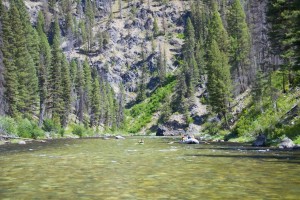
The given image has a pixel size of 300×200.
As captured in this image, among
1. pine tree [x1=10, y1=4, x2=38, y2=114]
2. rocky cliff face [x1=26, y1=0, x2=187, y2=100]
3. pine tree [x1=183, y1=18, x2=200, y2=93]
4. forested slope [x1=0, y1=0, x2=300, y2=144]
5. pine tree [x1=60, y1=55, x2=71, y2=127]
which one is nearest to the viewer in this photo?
forested slope [x1=0, y1=0, x2=300, y2=144]

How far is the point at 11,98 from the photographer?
64250mm

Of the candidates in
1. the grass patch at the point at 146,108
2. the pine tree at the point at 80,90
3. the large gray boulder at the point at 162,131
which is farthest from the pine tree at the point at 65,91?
the grass patch at the point at 146,108

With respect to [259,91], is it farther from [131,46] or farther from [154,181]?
[131,46]

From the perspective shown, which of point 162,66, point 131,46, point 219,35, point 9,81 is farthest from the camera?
point 131,46

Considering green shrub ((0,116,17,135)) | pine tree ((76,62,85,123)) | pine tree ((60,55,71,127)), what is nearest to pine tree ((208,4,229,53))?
pine tree ((60,55,71,127))

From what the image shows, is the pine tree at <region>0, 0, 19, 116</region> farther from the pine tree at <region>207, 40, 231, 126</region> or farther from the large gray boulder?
the large gray boulder

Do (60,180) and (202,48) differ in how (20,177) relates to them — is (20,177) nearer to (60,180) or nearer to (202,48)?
(60,180)

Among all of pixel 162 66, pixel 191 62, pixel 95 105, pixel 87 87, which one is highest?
pixel 162 66

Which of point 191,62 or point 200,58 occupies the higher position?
point 200,58

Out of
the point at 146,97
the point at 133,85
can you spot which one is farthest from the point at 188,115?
the point at 133,85

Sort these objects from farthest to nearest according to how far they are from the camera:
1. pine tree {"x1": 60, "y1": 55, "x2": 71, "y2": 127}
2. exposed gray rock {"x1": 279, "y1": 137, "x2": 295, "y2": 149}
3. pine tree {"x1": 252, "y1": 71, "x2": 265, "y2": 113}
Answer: pine tree {"x1": 60, "y1": 55, "x2": 71, "y2": 127}, pine tree {"x1": 252, "y1": 71, "x2": 265, "y2": 113}, exposed gray rock {"x1": 279, "y1": 137, "x2": 295, "y2": 149}

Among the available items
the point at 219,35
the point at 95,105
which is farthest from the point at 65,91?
the point at 219,35

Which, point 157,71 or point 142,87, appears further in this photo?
point 157,71

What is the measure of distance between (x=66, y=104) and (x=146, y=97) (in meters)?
69.7
